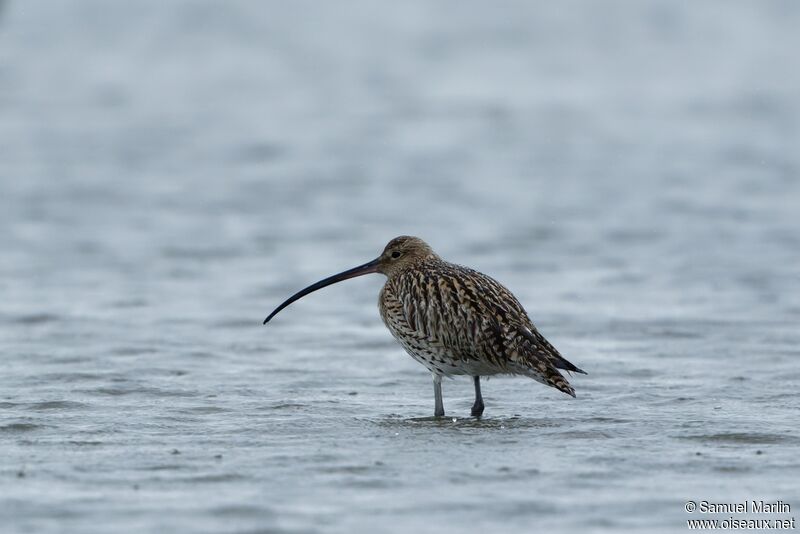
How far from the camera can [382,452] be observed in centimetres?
760

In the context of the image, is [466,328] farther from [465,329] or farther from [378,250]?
[378,250]

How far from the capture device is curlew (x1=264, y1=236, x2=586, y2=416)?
28.2 ft

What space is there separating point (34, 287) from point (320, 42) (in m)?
19.6

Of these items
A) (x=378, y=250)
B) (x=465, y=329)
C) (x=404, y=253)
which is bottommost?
(x=465, y=329)

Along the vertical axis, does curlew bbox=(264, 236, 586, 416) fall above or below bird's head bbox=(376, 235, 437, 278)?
below

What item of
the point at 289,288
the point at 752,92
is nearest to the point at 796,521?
the point at 289,288

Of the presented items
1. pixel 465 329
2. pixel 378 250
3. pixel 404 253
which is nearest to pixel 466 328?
pixel 465 329

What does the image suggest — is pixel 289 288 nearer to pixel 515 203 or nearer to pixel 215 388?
pixel 215 388

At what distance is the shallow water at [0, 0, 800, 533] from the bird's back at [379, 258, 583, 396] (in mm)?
302

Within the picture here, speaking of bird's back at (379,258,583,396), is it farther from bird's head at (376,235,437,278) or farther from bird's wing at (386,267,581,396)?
bird's head at (376,235,437,278)

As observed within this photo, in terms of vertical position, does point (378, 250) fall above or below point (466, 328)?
above

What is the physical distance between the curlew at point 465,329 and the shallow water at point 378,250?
278mm

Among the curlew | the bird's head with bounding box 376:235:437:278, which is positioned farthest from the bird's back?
the bird's head with bounding box 376:235:437:278

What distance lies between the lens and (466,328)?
877 cm
